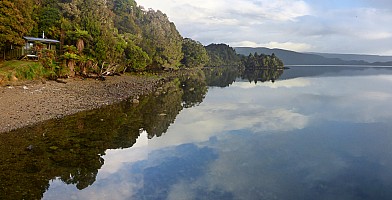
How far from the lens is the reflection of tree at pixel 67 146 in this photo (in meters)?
14.0

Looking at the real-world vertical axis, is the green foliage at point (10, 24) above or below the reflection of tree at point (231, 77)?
above

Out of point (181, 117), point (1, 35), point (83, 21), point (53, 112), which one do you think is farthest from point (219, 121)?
point (83, 21)

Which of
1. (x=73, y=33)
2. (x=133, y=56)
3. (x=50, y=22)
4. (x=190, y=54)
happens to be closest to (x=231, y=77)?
(x=190, y=54)

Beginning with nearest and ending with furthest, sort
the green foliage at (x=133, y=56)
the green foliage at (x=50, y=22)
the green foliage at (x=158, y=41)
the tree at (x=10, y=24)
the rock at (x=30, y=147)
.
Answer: the rock at (x=30, y=147) < the tree at (x=10, y=24) < the green foliage at (x=50, y=22) < the green foliage at (x=133, y=56) < the green foliage at (x=158, y=41)

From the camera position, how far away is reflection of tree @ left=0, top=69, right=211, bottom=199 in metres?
14.0

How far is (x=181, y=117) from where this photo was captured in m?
32.0

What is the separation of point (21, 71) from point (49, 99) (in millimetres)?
9674

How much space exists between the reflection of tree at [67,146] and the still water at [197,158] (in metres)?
0.05

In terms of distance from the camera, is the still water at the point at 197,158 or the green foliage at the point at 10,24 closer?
the still water at the point at 197,158

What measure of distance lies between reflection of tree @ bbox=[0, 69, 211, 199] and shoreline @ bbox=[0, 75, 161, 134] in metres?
1.25

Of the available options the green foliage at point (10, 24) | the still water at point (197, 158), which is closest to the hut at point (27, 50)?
the green foliage at point (10, 24)

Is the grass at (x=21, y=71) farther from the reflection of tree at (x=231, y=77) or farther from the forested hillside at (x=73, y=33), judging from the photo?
the reflection of tree at (x=231, y=77)

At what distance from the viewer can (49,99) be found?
30781 mm

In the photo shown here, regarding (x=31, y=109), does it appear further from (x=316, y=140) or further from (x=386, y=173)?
(x=386, y=173)
